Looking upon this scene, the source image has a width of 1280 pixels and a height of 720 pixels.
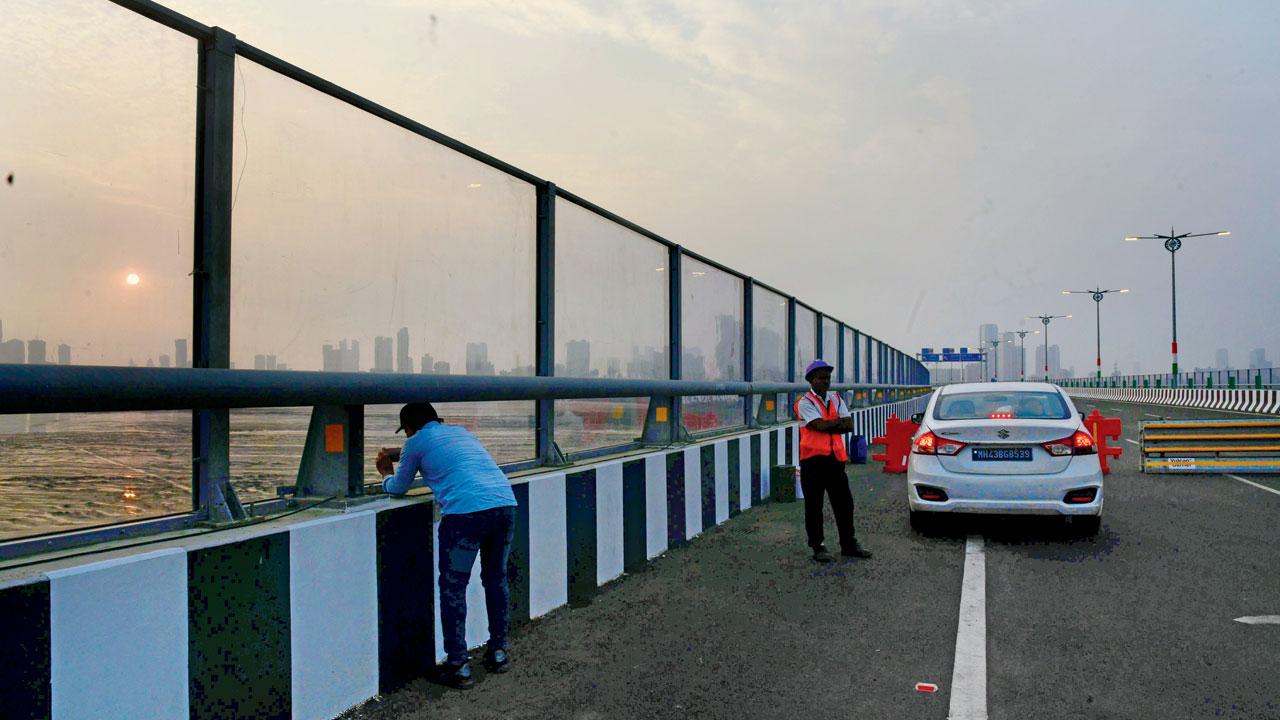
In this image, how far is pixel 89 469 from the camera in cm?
354

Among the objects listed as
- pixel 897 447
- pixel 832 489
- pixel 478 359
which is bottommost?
pixel 897 447

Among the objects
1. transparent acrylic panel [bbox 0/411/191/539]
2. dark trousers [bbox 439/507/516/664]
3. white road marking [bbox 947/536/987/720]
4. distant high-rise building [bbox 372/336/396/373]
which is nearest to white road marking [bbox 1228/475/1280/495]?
white road marking [bbox 947/536/987/720]

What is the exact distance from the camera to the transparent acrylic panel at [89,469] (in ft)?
10.4

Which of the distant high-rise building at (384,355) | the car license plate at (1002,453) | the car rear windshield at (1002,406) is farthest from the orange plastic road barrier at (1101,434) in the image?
the distant high-rise building at (384,355)

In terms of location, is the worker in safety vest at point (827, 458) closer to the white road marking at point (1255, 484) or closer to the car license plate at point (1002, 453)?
the car license plate at point (1002, 453)

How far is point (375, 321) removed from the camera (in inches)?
189

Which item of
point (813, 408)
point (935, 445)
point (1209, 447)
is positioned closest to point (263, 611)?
point (813, 408)

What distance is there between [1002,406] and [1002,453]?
1.05m

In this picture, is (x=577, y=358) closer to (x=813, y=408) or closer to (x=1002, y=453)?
(x=813, y=408)

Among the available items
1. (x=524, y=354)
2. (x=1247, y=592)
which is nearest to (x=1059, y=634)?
(x=1247, y=592)

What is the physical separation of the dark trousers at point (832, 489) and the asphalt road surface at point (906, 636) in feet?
1.00

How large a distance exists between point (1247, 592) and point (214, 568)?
6094mm

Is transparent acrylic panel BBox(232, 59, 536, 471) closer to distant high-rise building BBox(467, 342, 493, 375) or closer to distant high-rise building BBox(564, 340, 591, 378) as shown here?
distant high-rise building BBox(467, 342, 493, 375)

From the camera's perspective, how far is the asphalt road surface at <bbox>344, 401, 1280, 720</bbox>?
13.7ft
